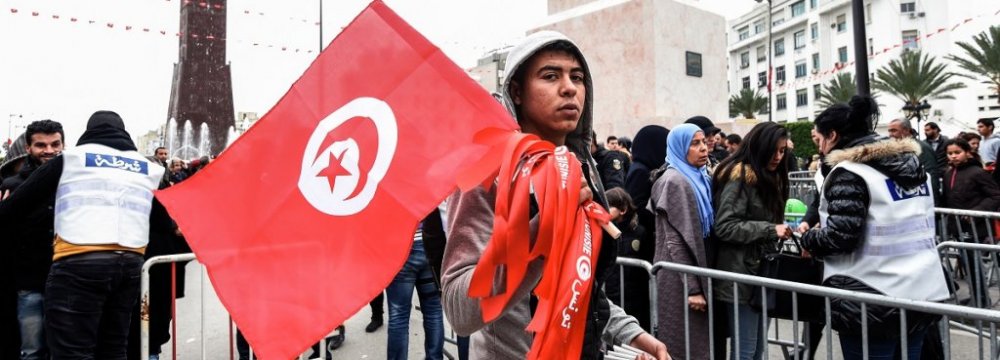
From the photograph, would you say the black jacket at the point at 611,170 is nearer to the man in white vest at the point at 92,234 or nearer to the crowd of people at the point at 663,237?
the crowd of people at the point at 663,237

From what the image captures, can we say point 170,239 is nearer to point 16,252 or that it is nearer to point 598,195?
point 16,252

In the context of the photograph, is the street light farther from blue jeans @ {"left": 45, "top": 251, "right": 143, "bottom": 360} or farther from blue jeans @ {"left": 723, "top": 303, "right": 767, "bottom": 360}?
blue jeans @ {"left": 45, "top": 251, "right": 143, "bottom": 360}

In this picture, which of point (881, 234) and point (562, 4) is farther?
point (562, 4)

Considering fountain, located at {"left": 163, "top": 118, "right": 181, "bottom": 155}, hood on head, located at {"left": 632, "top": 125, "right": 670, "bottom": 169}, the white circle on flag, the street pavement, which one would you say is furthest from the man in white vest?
fountain, located at {"left": 163, "top": 118, "right": 181, "bottom": 155}

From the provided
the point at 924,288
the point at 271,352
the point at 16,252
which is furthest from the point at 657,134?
the point at 16,252

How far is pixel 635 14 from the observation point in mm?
13227

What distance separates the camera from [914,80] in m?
39.3

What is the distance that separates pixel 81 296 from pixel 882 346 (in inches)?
159

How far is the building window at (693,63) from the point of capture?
1384cm

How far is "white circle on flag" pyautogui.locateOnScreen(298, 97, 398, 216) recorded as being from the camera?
1.57 meters

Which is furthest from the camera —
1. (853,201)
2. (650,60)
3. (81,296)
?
(650,60)

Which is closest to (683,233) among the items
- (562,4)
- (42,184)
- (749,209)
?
(749,209)

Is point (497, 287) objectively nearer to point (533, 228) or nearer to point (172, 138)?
point (533, 228)

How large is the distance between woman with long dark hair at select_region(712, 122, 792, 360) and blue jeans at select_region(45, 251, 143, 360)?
3473 millimetres
